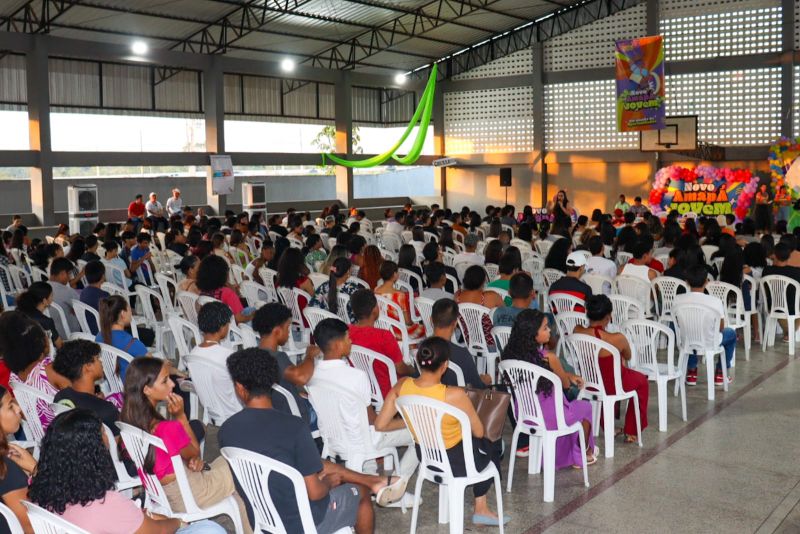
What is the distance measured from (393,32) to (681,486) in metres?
19.0

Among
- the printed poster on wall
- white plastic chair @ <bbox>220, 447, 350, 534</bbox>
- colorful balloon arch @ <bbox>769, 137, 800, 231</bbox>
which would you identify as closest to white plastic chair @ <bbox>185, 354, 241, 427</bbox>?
white plastic chair @ <bbox>220, 447, 350, 534</bbox>

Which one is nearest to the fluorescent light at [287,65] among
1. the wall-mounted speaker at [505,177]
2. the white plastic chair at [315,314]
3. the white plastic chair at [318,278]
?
the wall-mounted speaker at [505,177]

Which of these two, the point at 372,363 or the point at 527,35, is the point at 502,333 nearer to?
the point at 372,363

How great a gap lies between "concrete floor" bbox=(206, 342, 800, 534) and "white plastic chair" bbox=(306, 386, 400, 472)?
0.40m

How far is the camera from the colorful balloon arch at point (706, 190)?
2114 centimetres

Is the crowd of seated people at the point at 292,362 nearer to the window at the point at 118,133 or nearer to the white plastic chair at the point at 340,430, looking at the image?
the white plastic chair at the point at 340,430

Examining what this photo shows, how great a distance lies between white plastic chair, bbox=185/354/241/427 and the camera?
5094mm

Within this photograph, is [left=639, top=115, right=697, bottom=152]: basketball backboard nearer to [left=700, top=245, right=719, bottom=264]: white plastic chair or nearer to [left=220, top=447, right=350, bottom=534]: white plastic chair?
[left=700, top=245, right=719, bottom=264]: white plastic chair

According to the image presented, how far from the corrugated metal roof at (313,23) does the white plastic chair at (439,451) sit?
14.8 meters

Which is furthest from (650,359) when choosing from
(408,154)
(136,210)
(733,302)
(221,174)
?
(408,154)

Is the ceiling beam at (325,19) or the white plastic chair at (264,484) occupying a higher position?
the ceiling beam at (325,19)

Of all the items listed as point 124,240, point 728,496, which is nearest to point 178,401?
point 728,496

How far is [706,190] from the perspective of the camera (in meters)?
21.5

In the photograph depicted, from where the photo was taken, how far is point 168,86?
22.1m
